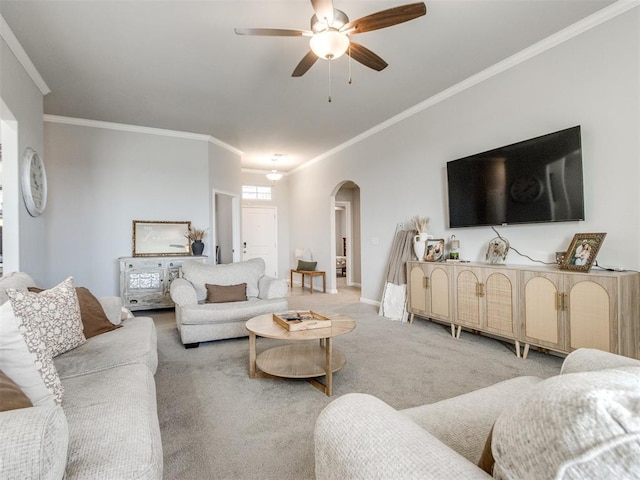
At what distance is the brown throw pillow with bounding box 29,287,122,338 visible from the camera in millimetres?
2117

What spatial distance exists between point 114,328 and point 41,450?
1791 millimetres

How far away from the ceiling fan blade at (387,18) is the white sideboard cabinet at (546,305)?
2.26 metres

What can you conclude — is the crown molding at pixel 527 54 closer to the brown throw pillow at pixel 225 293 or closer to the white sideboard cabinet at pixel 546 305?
the white sideboard cabinet at pixel 546 305

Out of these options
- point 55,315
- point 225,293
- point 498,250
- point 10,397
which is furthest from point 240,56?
point 498,250

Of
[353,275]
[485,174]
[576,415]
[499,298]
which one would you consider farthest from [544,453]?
[353,275]

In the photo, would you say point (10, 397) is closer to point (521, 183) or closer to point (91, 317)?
point (91, 317)

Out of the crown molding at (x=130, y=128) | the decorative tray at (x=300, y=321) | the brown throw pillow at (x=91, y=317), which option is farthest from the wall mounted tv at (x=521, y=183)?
the crown molding at (x=130, y=128)

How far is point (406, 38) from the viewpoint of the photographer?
113 inches

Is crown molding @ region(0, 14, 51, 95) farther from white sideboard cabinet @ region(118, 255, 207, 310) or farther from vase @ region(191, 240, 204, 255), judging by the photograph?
vase @ region(191, 240, 204, 255)

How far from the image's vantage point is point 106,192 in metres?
4.93

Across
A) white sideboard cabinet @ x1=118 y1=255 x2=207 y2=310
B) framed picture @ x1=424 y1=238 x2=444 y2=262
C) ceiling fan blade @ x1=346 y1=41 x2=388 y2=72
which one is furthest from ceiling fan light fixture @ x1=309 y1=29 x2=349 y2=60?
white sideboard cabinet @ x1=118 y1=255 x2=207 y2=310

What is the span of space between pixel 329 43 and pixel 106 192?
14.4ft

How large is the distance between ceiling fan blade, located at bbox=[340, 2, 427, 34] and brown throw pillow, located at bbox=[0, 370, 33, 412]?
2.46 m

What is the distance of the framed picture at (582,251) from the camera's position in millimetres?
2529
